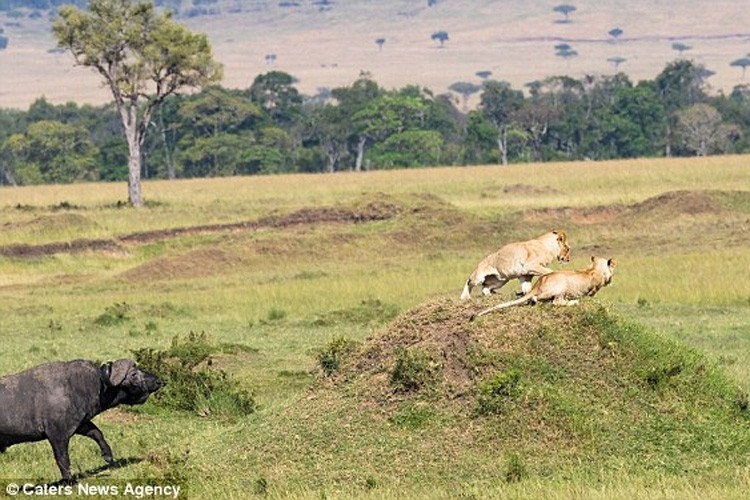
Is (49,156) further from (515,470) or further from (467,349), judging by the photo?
(515,470)

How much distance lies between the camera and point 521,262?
13.5 meters

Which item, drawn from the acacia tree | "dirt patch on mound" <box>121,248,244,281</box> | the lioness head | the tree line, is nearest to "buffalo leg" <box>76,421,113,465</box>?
the lioness head

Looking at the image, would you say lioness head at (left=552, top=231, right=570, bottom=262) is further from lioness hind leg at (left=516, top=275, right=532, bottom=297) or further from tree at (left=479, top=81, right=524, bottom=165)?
tree at (left=479, top=81, right=524, bottom=165)

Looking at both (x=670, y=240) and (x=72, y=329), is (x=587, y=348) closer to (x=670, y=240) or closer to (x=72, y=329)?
(x=72, y=329)

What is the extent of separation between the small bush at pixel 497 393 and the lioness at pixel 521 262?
5.68ft

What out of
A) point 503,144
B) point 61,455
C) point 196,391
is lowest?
point 503,144

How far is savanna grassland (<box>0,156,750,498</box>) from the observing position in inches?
447

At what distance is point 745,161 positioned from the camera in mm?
66938

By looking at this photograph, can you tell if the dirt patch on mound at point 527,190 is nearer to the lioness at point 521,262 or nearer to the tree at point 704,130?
the tree at point 704,130

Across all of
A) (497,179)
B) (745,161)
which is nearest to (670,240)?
(497,179)

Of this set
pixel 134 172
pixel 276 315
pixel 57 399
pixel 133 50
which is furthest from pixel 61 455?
pixel 133 50

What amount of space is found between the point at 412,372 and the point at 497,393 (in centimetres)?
74

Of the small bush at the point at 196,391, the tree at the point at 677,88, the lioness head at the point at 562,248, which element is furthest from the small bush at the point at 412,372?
the tree at the point at 677,88


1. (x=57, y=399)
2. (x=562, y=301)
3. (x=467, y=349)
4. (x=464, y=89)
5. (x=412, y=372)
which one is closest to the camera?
(x=57, y=399)
